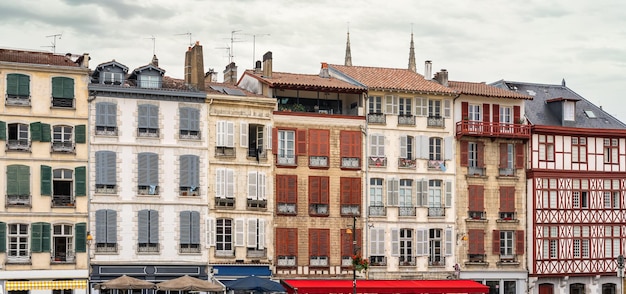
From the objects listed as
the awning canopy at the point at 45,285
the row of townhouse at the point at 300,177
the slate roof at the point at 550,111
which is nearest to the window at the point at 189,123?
the row of townhouse at the point at 300,177

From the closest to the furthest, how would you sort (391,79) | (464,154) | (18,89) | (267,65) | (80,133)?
(18,89) < (80,133) < (267,65) < (391,79) < (464,154)

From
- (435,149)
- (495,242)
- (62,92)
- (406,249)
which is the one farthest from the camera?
(495,242)

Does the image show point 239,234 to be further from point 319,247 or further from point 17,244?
point 17,244

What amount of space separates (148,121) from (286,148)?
286 inches

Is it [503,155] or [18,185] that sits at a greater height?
[503,155]

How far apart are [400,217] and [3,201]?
20207mm

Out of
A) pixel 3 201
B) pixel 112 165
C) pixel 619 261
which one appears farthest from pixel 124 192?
pixel 619 261

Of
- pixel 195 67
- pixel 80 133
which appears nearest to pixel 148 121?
pixel 80 133

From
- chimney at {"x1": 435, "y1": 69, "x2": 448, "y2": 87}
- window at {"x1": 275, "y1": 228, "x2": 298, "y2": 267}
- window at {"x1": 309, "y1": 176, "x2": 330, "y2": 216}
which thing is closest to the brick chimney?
chimney at {"x1": 435, "y1": 69, "x2": 448, "y2": 87}

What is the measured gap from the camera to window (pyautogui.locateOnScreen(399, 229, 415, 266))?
57719 millimetres

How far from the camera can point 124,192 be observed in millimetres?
51781

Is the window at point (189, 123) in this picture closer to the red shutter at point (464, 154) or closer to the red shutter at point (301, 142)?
the red shutter at point (301, 142)

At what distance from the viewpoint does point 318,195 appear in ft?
183

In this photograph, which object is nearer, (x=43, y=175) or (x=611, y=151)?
(x=43, y=175)
